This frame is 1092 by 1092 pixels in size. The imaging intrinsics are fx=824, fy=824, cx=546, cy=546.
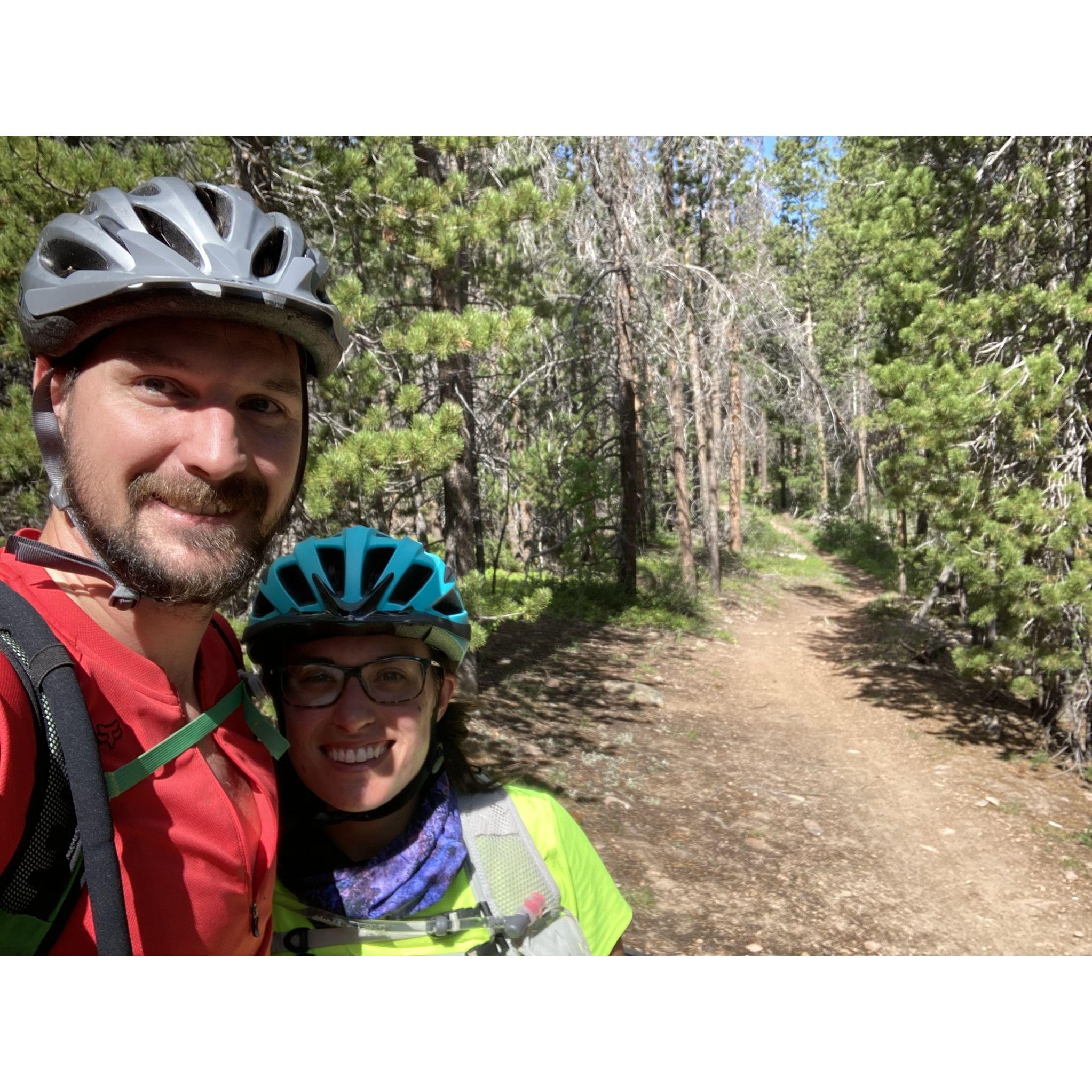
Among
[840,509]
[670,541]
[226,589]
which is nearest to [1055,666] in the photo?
[226,589]

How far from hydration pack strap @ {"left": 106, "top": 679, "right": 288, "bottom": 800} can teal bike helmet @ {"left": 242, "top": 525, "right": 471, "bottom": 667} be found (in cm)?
28

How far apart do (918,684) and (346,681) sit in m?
11.7

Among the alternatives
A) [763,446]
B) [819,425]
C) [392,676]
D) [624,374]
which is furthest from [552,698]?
[763,446]

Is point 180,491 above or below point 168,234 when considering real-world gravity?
below

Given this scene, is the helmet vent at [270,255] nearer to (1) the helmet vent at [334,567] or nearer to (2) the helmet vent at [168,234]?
(2) the helmet vent at [168,234]

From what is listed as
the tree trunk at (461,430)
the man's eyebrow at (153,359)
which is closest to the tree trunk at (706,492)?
the tree trunk at (461,430)

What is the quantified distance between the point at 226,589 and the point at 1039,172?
8.97 m

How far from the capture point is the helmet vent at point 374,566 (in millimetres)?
1933

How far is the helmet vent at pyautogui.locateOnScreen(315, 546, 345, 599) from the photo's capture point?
1895mm

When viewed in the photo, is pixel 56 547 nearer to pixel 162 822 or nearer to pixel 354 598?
pixel 162 822

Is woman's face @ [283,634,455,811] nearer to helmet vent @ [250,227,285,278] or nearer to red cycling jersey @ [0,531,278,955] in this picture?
red cycling jersey @ [0,531,278,955]

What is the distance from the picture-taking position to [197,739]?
4.50 ft

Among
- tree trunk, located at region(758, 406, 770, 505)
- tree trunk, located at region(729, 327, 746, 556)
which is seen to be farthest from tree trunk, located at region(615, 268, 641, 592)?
tree trunk, located at region(758, 406, 770, 505)

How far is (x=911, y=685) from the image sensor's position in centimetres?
1177
